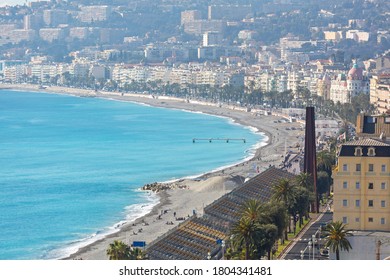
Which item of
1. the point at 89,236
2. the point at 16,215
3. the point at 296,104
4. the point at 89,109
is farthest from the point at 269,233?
the point at 89,109

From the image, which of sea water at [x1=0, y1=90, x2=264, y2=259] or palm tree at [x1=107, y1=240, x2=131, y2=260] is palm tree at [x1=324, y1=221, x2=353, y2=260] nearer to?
palm tree at [x1=107, y1=240, x2=131, y2=260]

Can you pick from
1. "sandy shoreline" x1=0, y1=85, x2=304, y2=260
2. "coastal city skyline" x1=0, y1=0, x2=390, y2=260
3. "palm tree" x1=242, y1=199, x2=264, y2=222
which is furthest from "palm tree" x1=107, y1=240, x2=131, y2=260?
"sandy shoreline" x1=0, y1=85, x2=304, y2=260

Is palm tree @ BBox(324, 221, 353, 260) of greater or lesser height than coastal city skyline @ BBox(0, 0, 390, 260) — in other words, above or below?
above

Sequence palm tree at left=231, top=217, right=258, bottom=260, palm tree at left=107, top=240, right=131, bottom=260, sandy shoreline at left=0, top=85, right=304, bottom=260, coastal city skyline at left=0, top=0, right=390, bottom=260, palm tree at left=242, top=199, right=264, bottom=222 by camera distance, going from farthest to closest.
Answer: sandy shoreline at left=0, top=85, right=304, bottom=260
coastal city skyline at left=0, top=0, right=390, bottom=260
palm tree at left=242, top=199, right=264, bottom=222
palm tree at left=231, top=217, right=258, bottom=260
palm tree at left=107, top=240, right=131, bottom=260

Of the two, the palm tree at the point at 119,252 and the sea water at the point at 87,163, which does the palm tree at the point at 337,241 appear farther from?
the sea water at the point at 87,163

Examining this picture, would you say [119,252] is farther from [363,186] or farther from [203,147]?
[203,147]

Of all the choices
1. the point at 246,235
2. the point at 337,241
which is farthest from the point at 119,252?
the point at 337,241

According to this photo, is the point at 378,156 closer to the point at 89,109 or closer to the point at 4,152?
the point at 4,152
